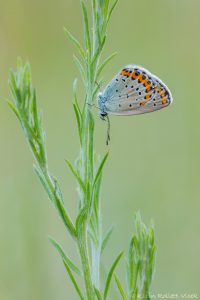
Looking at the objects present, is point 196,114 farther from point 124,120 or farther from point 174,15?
point 174,15

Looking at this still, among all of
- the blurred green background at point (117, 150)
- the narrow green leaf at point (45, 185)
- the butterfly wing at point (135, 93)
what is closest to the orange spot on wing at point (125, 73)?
the butterfly wing at point (135, 93)

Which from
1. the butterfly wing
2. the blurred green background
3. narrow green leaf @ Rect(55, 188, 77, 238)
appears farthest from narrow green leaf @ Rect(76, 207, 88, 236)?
the blurred green background

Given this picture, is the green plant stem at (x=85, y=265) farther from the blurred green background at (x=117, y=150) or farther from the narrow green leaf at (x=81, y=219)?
the blurred green background at (x=117, y=150)

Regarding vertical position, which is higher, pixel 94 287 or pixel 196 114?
pixel 196 114

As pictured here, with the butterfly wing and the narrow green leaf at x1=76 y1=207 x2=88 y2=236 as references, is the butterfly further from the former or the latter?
the narrow green leaf at x1=76 y1=207 x2=88 y2=236

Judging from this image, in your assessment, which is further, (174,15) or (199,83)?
(174,15)

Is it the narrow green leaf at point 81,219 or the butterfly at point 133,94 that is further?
the butterfly at point 133,94

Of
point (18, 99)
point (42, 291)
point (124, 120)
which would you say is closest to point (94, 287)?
point (18, 99)
